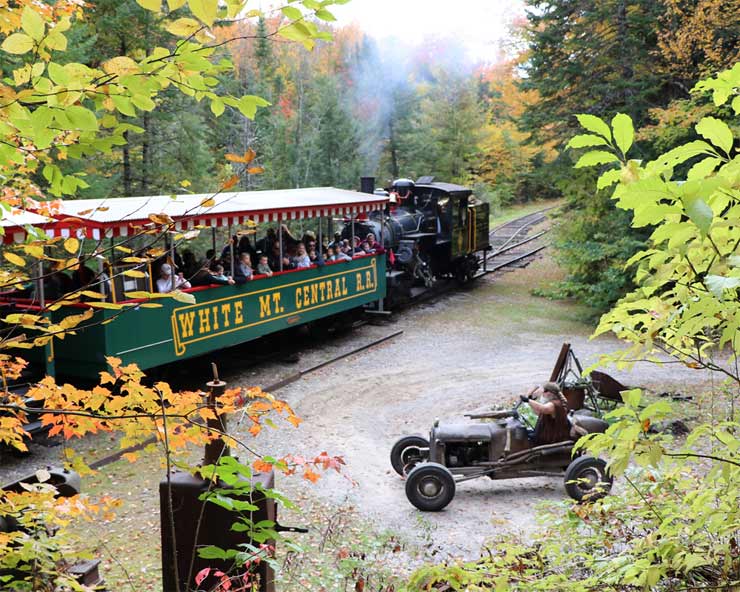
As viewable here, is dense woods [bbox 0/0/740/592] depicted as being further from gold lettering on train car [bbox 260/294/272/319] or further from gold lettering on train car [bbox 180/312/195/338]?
gold lettering on train car [bbox 260/294/272/319]

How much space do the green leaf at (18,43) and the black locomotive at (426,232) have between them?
1433cm

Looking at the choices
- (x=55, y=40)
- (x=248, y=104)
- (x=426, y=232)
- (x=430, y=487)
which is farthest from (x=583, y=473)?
(x=426, y=232)

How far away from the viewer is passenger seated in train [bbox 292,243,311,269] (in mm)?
12805

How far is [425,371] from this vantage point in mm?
12391

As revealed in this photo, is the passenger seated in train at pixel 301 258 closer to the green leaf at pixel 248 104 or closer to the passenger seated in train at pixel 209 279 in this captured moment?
the passenger seated in train at pixel 209 279

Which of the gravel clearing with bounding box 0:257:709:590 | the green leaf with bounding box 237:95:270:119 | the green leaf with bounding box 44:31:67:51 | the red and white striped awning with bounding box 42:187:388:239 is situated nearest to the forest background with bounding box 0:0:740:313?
the green leaf with bounding box 237:95:270:119

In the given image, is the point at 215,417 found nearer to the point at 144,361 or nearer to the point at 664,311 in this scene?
the point at 664,311

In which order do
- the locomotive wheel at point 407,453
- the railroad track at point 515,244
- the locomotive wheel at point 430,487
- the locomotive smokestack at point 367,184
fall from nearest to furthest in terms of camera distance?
the locomotive wheel at point 430,487
the locomotive wheel at point 407,453
the locomotive smokestack at point 367,184
the railroad track at point 515,244

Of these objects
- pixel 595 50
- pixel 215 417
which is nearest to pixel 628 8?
pixel 595 50

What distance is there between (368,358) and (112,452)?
5.76m

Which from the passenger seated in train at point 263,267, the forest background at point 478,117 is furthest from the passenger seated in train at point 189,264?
the forest background at point 478,117

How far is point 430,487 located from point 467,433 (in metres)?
0.76

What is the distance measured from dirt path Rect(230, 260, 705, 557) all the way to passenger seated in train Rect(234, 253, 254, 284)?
168 centimetres

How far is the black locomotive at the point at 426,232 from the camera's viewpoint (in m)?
17.2
